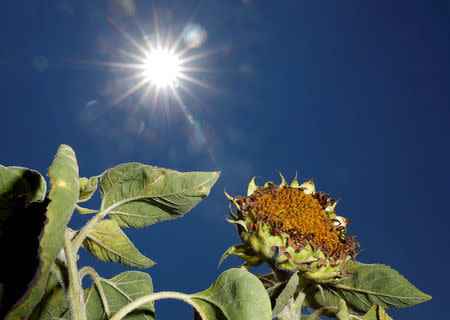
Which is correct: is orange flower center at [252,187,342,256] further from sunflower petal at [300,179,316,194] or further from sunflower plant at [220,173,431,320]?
sunflower petal at [300,179,316,194]

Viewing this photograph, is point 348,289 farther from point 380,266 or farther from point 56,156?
point 56,156

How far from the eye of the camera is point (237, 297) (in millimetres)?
1675

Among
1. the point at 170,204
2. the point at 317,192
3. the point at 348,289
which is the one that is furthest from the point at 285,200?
the point at 170,204

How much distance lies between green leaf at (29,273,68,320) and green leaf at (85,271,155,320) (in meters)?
0.14

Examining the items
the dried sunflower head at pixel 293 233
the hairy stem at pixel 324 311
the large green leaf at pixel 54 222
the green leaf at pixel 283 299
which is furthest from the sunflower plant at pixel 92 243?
the hairy stem at pixel 324 311

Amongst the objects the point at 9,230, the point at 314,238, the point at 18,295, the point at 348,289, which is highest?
the point at 314,238

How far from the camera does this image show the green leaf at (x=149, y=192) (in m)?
1.92

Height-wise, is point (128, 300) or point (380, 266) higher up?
point (380, 266)

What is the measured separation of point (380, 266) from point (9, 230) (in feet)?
7.58

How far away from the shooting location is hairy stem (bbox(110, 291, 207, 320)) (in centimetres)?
155

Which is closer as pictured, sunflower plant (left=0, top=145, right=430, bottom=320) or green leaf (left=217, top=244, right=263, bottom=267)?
sunflower plant (left=0, top=145, right=430, bottom=320)

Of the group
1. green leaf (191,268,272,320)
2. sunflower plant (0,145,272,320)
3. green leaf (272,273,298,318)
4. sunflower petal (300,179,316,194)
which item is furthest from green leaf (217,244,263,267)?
sunflower petal (300,179,316,194)

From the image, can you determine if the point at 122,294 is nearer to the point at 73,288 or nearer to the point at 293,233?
the point at 73,288

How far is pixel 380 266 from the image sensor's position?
258 cm
